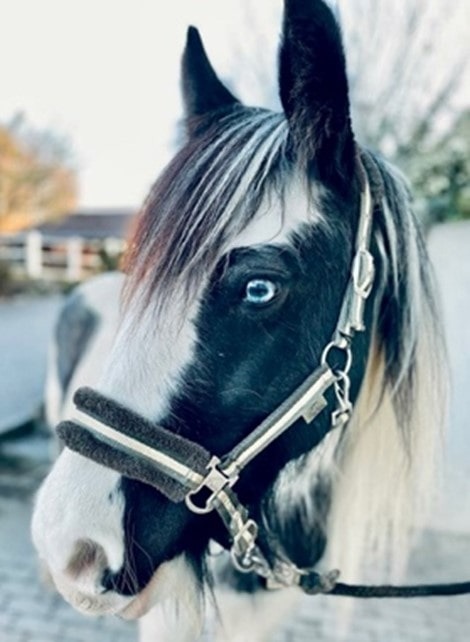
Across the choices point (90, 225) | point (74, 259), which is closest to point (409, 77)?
point (74, 259)

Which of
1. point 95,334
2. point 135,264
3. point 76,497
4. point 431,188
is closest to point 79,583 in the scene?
point 76,497

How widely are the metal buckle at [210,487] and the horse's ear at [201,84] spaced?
68 centimetres

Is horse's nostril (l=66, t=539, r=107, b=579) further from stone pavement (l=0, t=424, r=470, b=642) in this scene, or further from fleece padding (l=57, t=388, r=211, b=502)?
stone pavement (l=0, t=424, r=470, b=642)

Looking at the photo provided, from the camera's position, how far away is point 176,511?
3.05ft

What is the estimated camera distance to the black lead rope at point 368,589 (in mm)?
1207

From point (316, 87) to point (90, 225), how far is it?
26.5 meters

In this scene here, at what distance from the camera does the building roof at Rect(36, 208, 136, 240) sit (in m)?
24.5

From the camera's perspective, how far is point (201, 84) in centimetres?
120

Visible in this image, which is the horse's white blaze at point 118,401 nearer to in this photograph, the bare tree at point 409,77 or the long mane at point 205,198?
the long mane at point 205,198

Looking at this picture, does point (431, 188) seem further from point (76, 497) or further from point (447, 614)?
point (76, 497)

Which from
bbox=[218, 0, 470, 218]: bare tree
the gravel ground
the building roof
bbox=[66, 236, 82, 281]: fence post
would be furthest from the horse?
the building roof

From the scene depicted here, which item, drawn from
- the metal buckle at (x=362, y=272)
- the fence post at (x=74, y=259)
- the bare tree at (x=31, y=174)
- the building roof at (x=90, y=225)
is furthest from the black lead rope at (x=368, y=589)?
the building roof at (x=90, y=225)

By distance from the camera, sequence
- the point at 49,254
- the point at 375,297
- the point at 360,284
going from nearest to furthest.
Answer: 1. the point at 360,284
2. the point at 375,297
3. the point at 49,254

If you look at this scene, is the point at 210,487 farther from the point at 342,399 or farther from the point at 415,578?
the point at 415,578
